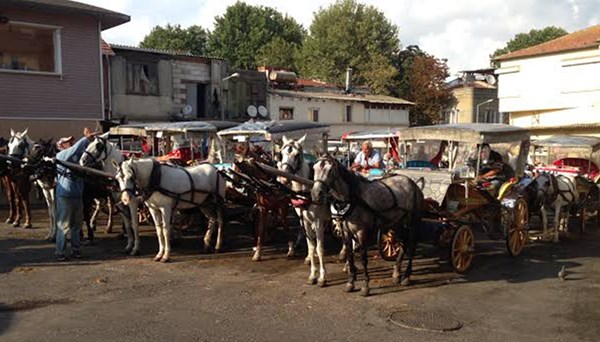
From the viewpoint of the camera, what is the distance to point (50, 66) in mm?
20000

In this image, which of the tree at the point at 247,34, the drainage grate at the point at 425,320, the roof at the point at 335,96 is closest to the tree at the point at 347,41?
the tree at the point at 247,34

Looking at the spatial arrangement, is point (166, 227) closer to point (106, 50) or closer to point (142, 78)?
point (106, 50)

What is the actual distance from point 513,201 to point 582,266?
1.63 metres

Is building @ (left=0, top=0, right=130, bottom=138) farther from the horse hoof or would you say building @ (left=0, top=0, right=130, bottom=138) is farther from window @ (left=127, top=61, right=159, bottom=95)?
the horse hoof

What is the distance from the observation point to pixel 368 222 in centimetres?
814

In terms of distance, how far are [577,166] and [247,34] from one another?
50.4 metres

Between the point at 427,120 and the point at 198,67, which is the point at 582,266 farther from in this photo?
the point at 427,120

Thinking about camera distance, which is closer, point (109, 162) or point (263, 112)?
point (109, 162)

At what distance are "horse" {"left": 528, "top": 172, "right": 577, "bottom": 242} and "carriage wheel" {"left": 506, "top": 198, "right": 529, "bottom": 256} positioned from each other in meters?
0.84

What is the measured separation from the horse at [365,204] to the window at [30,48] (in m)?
15.4

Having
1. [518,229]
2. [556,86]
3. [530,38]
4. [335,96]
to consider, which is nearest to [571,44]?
[556,86]

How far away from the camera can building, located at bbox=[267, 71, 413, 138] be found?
Answer: 36250 millimetres

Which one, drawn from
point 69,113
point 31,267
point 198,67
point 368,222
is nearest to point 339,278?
point 368,222

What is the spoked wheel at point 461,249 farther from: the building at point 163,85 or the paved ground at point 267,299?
the building at point 163,85
